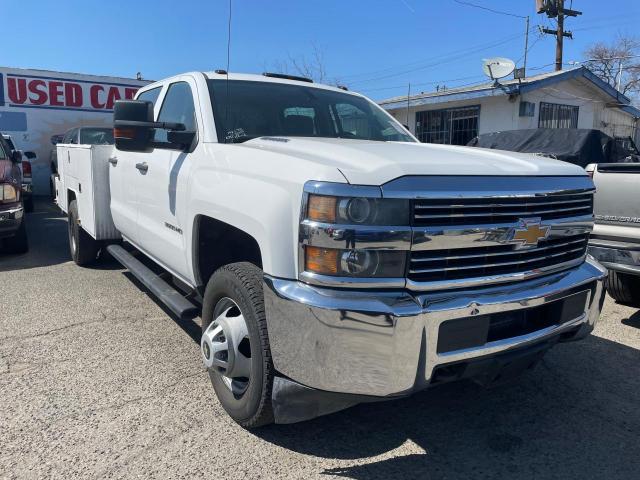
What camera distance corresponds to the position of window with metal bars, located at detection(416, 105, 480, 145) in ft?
52.3

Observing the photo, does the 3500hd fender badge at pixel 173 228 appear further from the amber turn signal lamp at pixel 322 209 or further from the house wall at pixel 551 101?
the house wall at pixel 551 101

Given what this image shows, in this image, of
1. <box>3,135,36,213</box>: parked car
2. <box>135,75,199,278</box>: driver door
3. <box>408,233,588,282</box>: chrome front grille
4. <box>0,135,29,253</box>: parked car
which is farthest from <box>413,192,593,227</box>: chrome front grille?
<box>3,135,36,213</box>: parked car

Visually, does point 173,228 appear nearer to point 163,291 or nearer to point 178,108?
point 163,291

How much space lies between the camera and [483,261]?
2.41 metres

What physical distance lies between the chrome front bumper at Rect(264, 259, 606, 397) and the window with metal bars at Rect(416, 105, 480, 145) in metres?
14.6

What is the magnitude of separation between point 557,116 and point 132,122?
630 inches

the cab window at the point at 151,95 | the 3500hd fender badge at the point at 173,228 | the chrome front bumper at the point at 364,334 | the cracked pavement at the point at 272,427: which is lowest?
the cracked pavement at the point at 272,427

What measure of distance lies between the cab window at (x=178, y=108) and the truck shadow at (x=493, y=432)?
7.06 feet

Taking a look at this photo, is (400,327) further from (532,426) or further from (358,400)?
(532,426)

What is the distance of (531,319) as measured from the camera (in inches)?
104

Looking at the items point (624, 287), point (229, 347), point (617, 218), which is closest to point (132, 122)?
point (229, 347)

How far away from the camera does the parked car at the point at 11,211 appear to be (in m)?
6.94

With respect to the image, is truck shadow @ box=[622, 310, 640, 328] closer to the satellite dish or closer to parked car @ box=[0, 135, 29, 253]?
parked car @ box=[0, 135, 29, 253]

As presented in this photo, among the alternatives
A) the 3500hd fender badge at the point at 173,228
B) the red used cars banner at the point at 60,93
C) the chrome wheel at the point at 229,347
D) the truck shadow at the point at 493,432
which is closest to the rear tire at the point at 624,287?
the truck shadow at the point at 493,432
